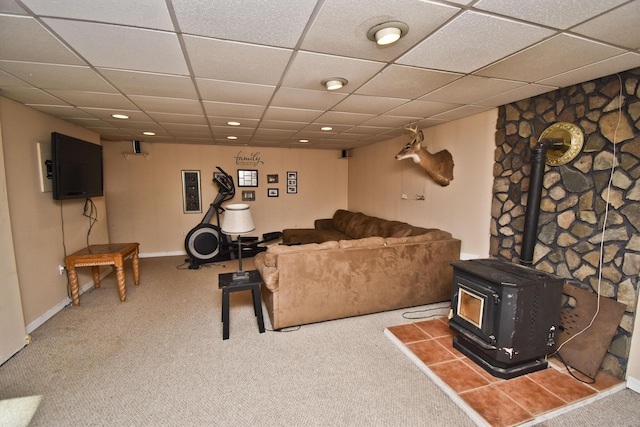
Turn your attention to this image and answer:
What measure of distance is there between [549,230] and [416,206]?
1925mm

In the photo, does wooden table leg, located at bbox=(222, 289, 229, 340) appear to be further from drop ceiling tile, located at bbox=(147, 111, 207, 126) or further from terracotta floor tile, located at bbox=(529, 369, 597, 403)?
terracotta floor tile, located at bbox=(529, 369, 597, 403)

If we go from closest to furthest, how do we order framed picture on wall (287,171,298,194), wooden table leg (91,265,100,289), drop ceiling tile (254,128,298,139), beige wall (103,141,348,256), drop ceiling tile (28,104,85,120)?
drop ceiling tile (28,104,85,120), wooden table leg (91,265,100,289), drop ceiling tile (254,128,298,139), beige wall (103,141,348,256), framed picture on wall (287,171,298,194)

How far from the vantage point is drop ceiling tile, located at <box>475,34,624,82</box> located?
1.64 m

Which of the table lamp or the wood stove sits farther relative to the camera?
the table lamp

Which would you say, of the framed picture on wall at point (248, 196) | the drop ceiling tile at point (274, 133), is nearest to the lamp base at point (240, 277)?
the drop ceiling tile at point (274, 133)

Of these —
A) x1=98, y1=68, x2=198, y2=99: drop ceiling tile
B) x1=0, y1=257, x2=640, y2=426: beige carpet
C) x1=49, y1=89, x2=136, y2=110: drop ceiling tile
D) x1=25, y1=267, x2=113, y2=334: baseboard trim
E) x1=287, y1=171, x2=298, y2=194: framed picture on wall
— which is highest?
x1=98, y1=68, x2=198, y2=99: drop ceiling tile

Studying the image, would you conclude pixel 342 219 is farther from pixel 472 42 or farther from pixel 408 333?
pixel 472 42

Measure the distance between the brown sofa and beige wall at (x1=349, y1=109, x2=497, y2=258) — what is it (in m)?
0.29

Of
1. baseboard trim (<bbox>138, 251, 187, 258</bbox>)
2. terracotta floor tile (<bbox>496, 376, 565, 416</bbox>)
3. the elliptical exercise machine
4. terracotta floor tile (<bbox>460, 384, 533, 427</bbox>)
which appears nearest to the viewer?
terracotta floor tile (<bbox>460, 384, 533, 427</bbox>)

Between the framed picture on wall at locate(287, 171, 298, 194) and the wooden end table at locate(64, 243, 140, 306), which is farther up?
the framed picture on wall at locate(287, 171, 298, 194)

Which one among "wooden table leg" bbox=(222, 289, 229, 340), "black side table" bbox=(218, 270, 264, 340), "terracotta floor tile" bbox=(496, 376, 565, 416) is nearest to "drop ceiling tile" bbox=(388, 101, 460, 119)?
"black side table" bbox=(218, 270, 264, 340)

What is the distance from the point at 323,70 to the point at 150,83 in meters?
1.42

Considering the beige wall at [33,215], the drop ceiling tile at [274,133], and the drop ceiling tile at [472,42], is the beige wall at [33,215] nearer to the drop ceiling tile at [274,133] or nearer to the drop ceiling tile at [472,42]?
the drop ceiling tile at [274,133]

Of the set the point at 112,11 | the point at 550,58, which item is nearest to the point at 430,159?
the point at 550,58
